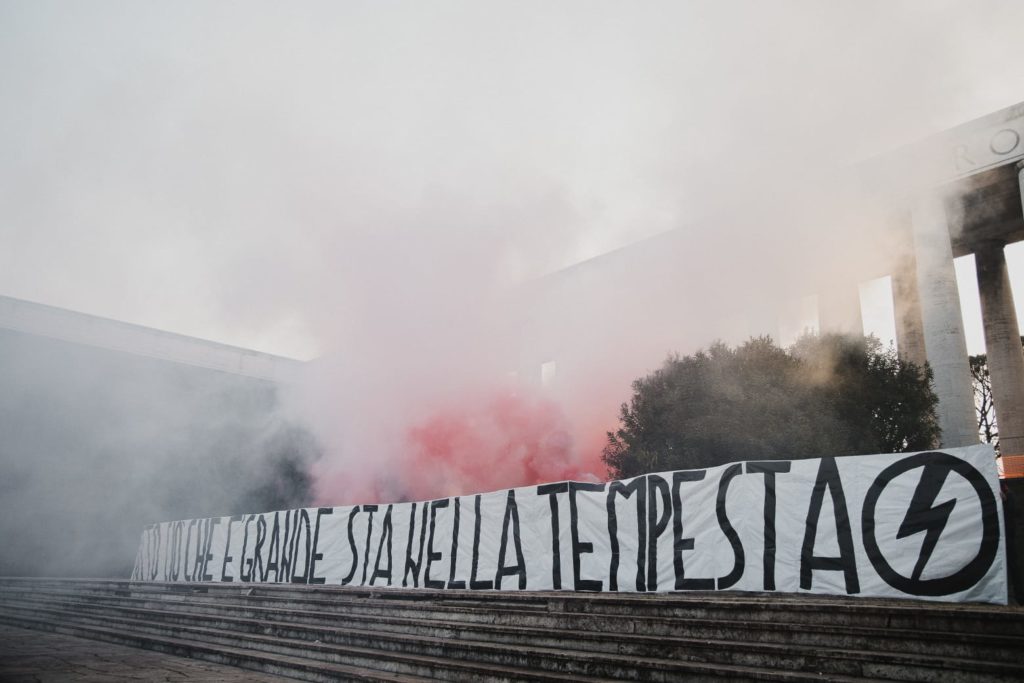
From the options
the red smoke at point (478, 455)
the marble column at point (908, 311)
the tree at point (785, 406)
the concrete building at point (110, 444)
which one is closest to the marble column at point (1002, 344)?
the marble column at point (908, 311)

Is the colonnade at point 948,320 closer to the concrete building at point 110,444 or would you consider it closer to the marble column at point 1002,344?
the marble column at point 1002,344

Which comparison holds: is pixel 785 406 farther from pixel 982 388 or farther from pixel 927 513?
pixel 982 388

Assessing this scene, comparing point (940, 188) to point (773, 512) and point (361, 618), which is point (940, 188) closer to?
point (773, 512)

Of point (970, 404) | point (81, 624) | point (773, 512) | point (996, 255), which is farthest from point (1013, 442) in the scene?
point (81, 624)

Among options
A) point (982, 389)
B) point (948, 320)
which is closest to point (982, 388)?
point (982, 389)

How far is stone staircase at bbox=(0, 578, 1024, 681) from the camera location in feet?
16.1

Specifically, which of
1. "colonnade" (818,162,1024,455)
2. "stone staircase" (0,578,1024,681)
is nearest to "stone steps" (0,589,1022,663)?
"stone staircase" (0,578,1024,681)

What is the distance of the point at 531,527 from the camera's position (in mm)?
10047

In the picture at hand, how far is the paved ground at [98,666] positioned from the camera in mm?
6207

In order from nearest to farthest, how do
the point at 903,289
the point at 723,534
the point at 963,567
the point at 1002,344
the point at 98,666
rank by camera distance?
the point at 963,567, the point at 98,666, the point at 723,534, the point at 1002,344, the point at 903,289

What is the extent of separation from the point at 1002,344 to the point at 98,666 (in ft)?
84.6

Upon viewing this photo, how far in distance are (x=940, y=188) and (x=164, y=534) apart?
23876 millimetres

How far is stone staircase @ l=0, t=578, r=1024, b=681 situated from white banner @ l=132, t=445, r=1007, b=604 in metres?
0.37

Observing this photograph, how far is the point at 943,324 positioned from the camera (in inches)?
698
